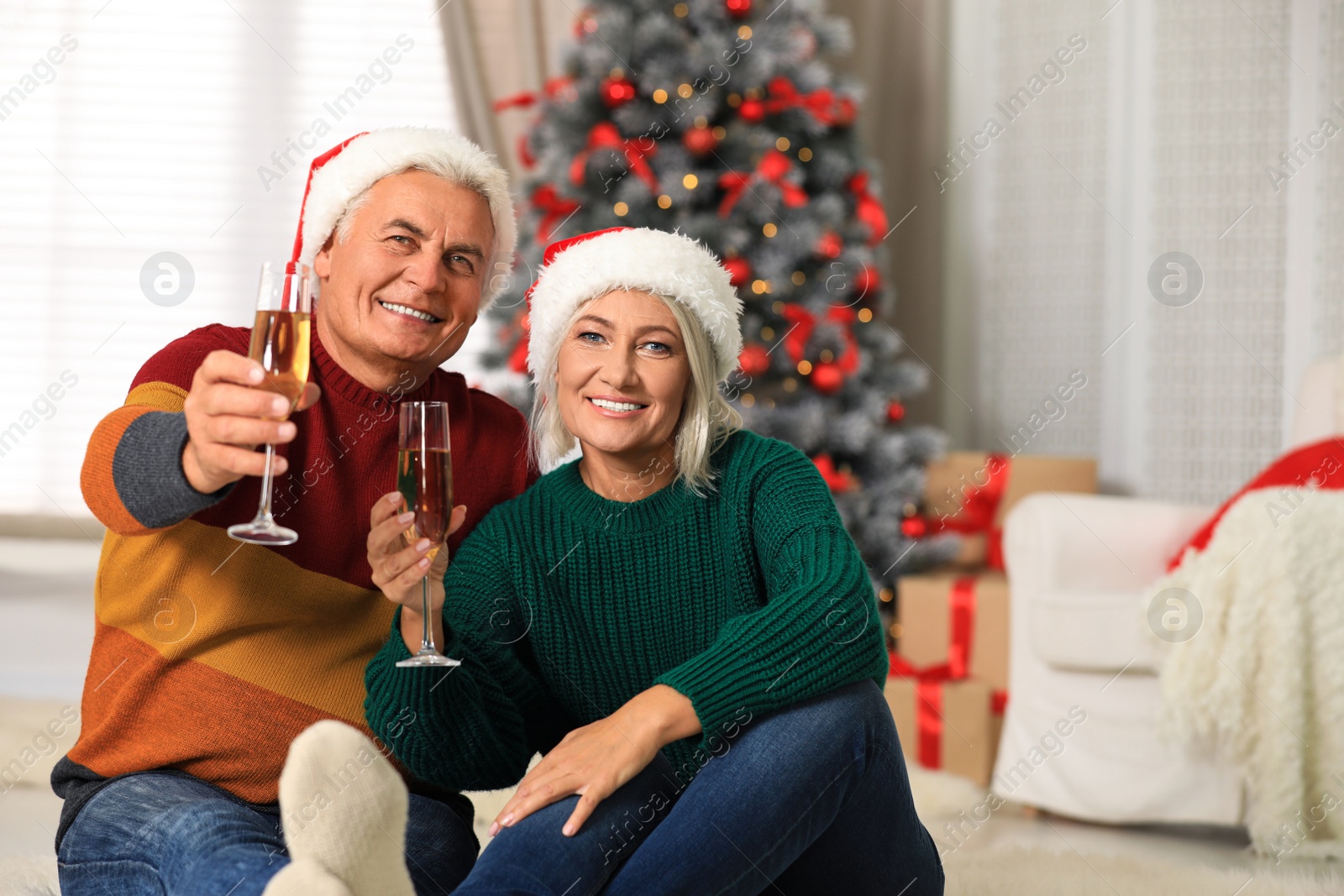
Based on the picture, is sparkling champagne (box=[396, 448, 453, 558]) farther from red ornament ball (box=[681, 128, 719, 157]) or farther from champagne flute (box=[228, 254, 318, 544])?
red ornament ball (box=[681, 128, 719, 157])

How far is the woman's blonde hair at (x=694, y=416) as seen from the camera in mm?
1452

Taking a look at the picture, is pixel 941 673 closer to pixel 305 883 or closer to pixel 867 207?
pixel 867 207

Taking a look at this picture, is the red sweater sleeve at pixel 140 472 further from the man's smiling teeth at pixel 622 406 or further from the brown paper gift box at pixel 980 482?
the brown paper gift box at pixel 980 482

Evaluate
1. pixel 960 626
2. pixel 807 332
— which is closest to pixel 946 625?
pixel 960 626

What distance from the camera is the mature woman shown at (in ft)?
3.89

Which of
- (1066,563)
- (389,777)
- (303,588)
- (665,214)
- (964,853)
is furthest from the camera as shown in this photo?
(665,214)

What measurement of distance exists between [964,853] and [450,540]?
120 cm

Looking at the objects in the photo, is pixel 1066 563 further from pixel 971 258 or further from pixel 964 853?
pixel 971 258

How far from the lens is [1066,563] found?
259 cm

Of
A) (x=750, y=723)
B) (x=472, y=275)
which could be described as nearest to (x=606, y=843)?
(x=750, y=723)

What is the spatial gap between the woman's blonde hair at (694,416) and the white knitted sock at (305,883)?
2.06 ft

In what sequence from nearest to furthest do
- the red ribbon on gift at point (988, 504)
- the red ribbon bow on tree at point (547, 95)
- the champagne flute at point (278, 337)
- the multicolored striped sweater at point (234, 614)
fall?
the champagne flute at point (278, 337)
the multicolored striped sweater at point (234, 614)
the red ribbon bow on tree at point (547, 95)
the red ribbon on gift at point (988, 504)

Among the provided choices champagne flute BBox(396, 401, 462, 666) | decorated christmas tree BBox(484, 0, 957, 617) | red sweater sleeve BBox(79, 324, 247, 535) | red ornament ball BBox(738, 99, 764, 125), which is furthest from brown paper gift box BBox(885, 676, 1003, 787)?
red sweater sleeve BBox(79, 324, 247, 535)

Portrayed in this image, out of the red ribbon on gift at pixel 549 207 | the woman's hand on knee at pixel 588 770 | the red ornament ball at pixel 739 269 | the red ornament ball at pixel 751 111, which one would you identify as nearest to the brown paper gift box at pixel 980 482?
the red ornament ball at pixel 739 269
